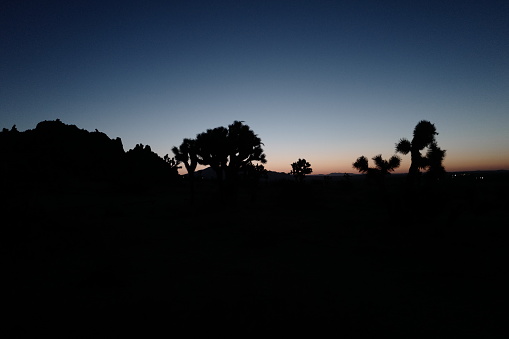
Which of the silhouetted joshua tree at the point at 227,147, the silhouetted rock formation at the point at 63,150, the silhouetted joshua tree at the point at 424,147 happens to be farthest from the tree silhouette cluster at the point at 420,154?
the silhouetted rock formation at the point at 63,150

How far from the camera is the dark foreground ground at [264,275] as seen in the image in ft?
14.3

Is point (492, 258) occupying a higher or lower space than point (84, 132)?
lower

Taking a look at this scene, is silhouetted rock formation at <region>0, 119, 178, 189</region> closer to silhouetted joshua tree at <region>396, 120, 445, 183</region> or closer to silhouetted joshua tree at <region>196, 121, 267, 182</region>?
silhouetted joshua tree at <region>196, 121, 267, 182</region>

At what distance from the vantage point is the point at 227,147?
64.1 feet

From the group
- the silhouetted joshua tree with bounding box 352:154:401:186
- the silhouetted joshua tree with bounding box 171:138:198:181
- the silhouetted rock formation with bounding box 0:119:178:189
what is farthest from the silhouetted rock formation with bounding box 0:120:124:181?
the silhouetted joshua tree with bounding box 352:154:401:186

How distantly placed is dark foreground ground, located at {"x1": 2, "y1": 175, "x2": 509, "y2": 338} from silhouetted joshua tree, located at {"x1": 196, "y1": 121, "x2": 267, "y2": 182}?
7979mm

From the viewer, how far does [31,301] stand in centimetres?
498

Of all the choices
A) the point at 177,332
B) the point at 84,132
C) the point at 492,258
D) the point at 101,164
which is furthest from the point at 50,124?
the point at 492,258

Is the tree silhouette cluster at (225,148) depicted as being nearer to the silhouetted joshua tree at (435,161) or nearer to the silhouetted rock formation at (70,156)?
the silhouetted joshua tree at (435,161)

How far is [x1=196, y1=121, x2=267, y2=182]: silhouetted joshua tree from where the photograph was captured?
19.5 metres

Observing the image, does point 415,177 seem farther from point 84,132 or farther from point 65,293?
point 84,132

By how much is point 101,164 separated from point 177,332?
46324mm

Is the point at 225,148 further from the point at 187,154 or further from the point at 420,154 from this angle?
the point at 420,154

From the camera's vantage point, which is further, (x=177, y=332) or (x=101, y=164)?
(x=101, y=164)
